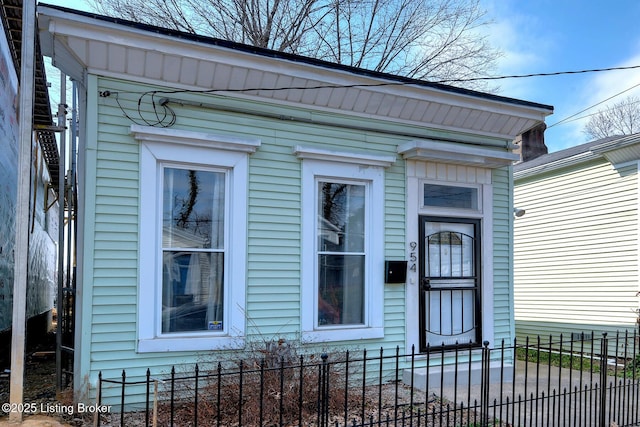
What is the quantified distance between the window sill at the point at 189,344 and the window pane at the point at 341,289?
3.69ft

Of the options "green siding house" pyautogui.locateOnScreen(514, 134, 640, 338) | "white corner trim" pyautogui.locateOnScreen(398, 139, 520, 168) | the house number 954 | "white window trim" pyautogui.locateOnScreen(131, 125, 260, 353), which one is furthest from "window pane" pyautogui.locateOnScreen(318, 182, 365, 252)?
"green siding house" pyautogui.locateOnScreen(514, 134, 640, 338)

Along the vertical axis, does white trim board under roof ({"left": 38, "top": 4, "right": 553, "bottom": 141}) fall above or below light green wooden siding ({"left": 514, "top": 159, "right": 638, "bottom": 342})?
above

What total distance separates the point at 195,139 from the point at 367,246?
2475mm

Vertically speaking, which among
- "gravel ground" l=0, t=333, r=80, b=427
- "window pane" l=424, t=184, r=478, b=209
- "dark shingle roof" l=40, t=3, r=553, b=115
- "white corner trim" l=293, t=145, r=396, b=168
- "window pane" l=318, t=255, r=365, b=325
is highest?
"dark shingle roof" l=40, t=3, r=553, b=115

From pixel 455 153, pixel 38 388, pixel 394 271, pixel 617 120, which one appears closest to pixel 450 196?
pixel 455 153

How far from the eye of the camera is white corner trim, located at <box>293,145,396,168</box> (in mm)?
5992

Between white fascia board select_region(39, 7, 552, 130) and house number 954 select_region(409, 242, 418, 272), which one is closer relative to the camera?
white fascia board select_region(39, 7, 552, 130)

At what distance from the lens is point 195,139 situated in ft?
17.7

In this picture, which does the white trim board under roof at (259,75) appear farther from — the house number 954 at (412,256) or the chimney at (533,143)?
the chimney at (533,143)

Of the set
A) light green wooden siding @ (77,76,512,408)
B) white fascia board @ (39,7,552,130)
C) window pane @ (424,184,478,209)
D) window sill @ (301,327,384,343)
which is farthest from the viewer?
window pane @ (424,184,478,209)

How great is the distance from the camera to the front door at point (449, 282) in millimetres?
6762

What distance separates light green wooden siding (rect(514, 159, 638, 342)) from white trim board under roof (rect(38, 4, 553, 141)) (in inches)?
146

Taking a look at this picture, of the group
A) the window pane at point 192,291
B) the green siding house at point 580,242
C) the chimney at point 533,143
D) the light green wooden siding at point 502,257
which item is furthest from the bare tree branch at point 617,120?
the window pane at point 192,291

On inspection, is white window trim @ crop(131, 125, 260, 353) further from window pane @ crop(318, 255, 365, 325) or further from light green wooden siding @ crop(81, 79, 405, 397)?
window pane @ crop(318, 255, 365, 325)
